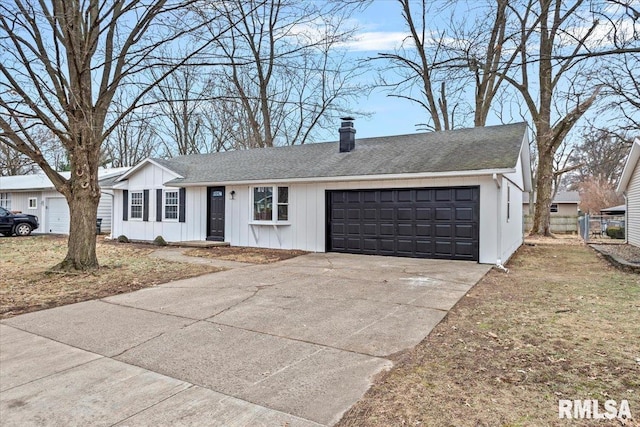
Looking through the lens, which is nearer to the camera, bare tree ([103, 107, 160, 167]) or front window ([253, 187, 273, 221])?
front window ([253, 187, 273, 221])

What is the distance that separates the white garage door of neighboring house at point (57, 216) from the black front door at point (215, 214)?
37.7 feet

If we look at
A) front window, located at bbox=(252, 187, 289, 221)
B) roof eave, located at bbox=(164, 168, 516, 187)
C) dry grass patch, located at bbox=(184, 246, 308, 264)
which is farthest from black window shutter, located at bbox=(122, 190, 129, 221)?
front window, located at bbox=(252, 187, 289, 221)

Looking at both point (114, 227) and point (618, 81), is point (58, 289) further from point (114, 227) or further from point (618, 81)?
point (618, 81)

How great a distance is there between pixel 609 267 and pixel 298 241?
27.3ft

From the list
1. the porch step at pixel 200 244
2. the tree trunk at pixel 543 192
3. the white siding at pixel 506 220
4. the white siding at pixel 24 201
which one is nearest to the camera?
the white siding at pixel 506 220

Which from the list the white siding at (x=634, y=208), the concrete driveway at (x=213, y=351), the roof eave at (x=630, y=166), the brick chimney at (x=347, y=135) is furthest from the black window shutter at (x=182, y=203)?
the white siding at (x=634, y=208)

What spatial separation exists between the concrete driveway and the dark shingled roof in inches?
162

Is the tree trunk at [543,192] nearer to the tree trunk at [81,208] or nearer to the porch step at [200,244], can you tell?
the porch step at [200,244]

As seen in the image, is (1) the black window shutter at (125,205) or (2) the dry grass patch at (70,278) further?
(1) the black window shutter at (125,205)

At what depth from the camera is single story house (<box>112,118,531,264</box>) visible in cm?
989

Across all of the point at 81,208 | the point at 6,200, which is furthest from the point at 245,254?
the point at 6,200

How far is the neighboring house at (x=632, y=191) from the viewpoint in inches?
573

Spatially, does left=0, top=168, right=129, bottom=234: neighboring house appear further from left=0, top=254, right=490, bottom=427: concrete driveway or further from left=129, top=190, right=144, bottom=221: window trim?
left=0, top=254, right=490, bottom=427: concrete driveway

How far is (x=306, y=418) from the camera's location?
2707 millimetres
